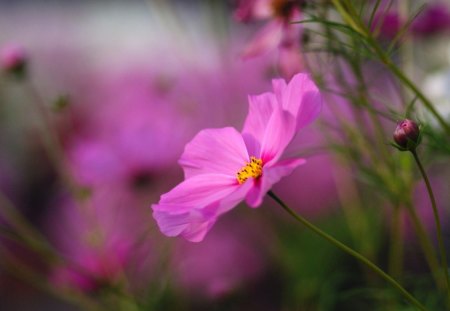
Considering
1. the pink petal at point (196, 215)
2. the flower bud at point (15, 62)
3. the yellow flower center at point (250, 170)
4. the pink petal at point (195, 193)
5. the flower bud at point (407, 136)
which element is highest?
the flower bud at point (15, 62)

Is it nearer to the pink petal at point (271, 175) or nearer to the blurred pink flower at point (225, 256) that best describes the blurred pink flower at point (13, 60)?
the blurred pink flower at point (225, 256)

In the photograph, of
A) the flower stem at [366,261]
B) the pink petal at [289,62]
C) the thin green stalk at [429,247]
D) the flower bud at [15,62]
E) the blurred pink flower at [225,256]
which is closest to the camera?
the flower stem at [366,261]

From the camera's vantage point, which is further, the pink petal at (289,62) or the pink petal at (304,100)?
the pink petal at (289,62)

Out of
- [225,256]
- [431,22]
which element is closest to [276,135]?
[431,22]

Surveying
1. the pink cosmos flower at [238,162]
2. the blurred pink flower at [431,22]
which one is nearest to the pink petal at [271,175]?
the pink cosmos flower at [238,162]

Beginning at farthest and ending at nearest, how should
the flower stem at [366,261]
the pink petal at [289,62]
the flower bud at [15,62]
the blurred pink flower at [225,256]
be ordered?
the blurred pink flower at [225,256] → the flower bud at [15,62] → the pink petal at [289,62] → the flower stem at [366,261]

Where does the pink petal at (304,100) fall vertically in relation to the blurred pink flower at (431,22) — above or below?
below

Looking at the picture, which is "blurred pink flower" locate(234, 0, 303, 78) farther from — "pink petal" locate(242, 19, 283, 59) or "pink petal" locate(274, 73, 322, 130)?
"pink petal" locate(274, 73, 322, 130)

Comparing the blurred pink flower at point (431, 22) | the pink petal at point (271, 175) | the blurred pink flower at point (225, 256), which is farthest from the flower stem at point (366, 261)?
the blurred pink flower at point (225, 256)
